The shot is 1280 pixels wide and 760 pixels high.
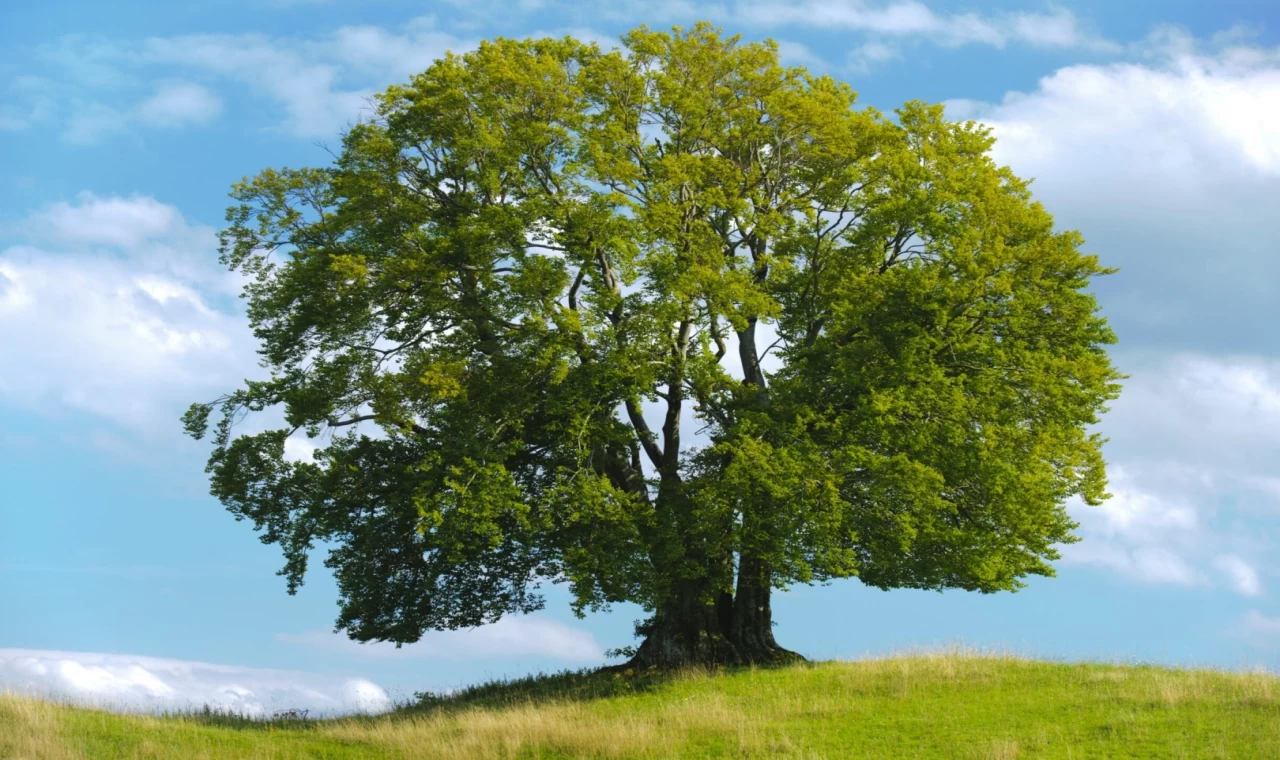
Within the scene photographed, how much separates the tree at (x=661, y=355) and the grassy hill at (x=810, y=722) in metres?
2.47

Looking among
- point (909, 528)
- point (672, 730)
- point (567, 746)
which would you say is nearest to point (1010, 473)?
point (909, 528)

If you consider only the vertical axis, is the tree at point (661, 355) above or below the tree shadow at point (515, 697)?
above

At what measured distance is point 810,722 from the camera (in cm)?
2155

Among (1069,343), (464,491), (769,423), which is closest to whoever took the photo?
(464,491)

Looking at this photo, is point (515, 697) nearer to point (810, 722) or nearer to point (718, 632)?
point (718, 632)

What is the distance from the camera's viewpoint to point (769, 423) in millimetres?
25531

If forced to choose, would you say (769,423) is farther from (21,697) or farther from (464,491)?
(21,697)

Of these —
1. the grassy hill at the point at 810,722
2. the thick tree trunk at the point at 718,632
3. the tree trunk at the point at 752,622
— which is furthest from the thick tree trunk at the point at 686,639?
the grassy hill at the point at 810,722

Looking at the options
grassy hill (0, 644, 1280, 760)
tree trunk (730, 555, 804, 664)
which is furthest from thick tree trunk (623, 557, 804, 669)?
grassy hill (0, 644, 1280, 760)

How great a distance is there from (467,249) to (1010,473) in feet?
43.0

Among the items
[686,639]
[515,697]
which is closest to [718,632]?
[686,639]

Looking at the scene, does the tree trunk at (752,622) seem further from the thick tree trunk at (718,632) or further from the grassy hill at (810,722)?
the grassy hill at (810,722)

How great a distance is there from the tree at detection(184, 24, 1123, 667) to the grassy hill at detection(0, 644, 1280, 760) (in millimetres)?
2472

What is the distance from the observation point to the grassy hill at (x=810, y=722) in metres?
19.5
